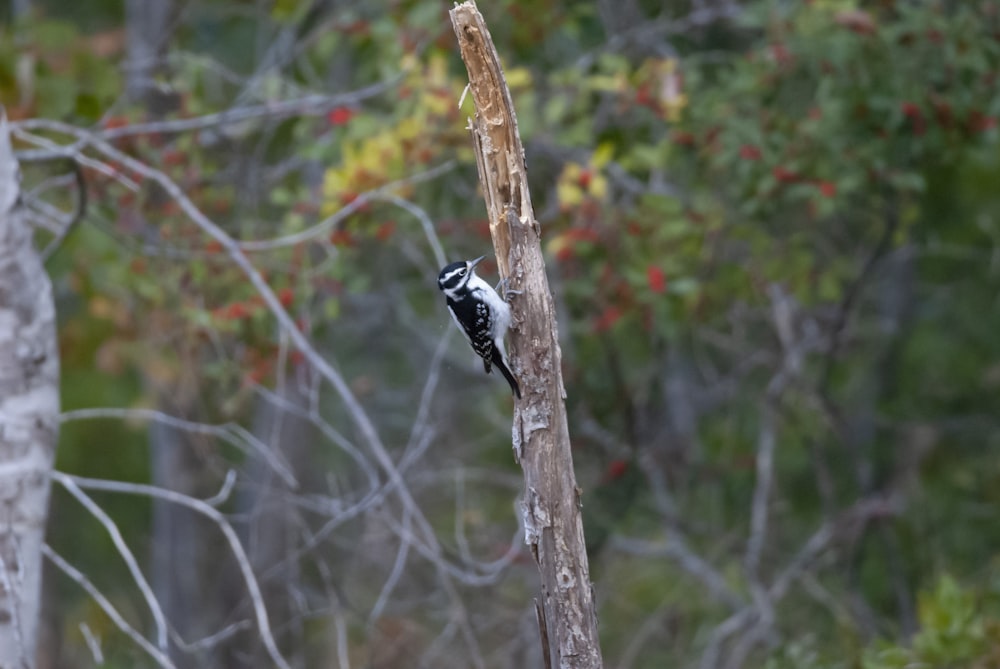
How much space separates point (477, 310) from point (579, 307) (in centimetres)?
220

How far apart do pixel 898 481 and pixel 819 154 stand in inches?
168

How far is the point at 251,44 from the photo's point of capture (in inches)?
468

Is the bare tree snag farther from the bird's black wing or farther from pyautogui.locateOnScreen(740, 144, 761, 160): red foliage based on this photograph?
pyautogui.locateOnScreen(740, 144, 761, 160): red foliage

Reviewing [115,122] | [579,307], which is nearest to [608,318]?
[579,307]

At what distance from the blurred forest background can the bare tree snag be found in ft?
2.52

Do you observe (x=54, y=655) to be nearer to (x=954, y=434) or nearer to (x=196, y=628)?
(x=196, y=628)

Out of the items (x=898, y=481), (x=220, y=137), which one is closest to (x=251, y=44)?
(x=220, y=137)

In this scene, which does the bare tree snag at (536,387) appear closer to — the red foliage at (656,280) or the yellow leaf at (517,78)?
the yellow leaf at (517,78)

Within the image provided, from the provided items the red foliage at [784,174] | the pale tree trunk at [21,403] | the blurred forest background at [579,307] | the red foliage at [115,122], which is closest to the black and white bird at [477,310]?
the blurred forest background at [579,307]

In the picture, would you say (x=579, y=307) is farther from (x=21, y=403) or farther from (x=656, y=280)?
(x=21, y=403)

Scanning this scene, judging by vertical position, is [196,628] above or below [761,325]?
below

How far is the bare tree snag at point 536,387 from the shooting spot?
11.2 ft

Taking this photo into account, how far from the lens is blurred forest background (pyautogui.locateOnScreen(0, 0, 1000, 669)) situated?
5.73 meters

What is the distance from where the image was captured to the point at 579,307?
694cm
